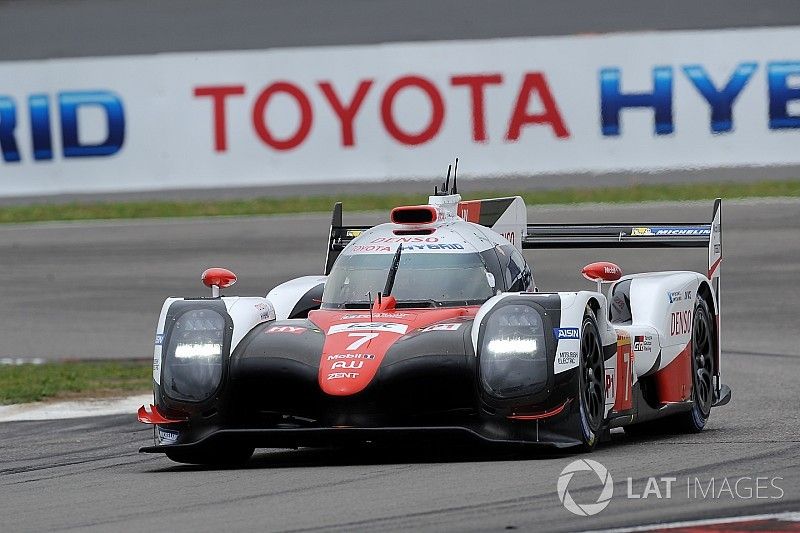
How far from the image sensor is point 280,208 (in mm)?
22734

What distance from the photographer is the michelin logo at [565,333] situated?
8828 millimetres

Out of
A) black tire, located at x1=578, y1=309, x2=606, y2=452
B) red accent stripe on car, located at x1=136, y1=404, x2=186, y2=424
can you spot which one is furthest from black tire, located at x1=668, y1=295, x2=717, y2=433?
red accent stripe on car, located at x1=136, y1=404, x2=186, y2=424

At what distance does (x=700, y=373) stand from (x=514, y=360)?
2.84 metres

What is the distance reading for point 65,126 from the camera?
75.4 feet

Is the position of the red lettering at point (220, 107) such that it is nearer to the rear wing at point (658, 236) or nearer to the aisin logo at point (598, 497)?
the rear wing at point (658, 236)

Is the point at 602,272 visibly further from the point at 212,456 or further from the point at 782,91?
the point at 782,91

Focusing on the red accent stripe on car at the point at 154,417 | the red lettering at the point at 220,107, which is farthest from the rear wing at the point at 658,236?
the red lettering at the point at 220,107

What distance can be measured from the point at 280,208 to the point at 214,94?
1.78m

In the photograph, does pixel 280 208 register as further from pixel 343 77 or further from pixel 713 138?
pixel 713 138

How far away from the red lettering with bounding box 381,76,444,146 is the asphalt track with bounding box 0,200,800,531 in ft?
7.15

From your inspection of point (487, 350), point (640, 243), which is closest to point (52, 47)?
point (640, 243)

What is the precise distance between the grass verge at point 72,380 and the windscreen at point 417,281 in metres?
4.86

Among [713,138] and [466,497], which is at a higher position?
[713,138]

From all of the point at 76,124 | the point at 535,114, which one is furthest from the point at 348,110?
the point at 76,124
